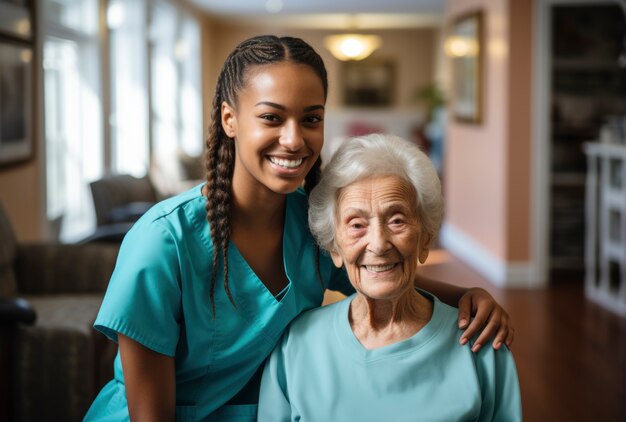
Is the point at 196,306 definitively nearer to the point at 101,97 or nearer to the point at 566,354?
the point at 566,354

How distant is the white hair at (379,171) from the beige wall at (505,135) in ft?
15.1

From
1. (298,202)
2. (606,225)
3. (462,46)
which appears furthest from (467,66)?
(298,202)

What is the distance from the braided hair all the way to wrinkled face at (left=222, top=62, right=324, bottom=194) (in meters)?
0.02

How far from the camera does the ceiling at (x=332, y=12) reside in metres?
10.8

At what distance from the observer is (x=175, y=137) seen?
34.4ft

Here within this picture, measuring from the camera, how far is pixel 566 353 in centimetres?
439

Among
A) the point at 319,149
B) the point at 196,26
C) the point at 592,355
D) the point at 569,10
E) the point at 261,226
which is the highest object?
the point at 196,26

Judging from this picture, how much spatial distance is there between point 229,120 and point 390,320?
1.67ft

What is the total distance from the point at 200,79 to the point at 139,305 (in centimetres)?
1085

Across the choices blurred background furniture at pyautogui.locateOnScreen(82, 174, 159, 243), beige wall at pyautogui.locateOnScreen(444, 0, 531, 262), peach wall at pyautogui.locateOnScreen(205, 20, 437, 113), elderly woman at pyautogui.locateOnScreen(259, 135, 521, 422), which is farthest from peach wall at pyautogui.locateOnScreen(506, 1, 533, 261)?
peach wall at pyautogui.locateOnScreen(205, 20, 437, 113)

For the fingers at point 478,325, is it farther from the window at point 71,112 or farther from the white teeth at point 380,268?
the window at point 71,112

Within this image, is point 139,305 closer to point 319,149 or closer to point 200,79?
point 319,149

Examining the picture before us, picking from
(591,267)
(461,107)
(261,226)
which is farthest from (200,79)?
(261,226)

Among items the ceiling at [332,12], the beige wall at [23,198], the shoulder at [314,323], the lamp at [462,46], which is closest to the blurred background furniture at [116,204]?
the beige wall at [23,198]
